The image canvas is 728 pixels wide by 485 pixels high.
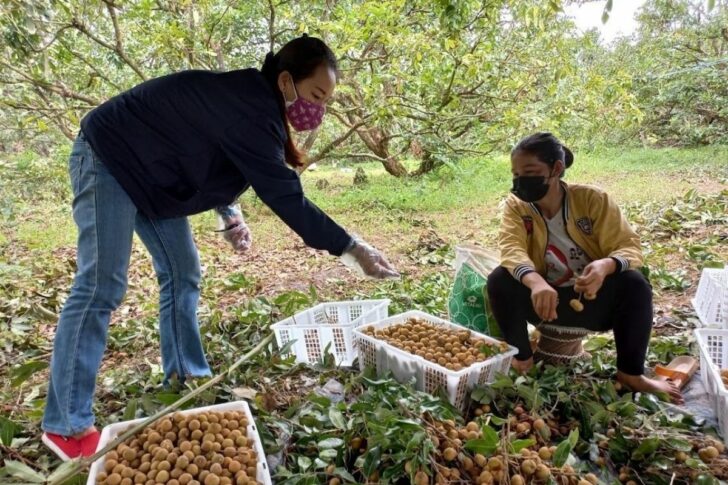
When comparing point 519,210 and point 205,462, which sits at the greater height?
point 519,210

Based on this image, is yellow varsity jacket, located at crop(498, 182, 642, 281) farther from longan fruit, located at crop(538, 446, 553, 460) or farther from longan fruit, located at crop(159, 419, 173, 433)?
longan fruit, located at crop(159, 419, 173, 433)

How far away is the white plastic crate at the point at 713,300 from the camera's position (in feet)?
6.69

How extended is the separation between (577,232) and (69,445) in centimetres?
181

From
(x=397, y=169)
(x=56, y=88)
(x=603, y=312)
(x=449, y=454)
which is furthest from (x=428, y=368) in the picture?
(x=397, y=169)

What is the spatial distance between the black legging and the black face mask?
28cm

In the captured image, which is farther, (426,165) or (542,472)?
(426,165)

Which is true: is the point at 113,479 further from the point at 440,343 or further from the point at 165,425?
the point at 440,343

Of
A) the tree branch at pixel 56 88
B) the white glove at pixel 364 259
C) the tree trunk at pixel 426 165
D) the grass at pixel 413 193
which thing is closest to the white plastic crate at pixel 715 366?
the white glove at pixel 364 259

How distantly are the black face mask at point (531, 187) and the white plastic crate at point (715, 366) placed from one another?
70 centimetres

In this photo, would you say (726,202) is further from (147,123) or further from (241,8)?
(147,123)

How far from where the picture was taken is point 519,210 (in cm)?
200

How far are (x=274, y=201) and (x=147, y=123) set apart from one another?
0.46 meters

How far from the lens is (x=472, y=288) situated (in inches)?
88.1

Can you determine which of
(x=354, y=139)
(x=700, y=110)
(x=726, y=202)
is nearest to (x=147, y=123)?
(x=726, y=202)
